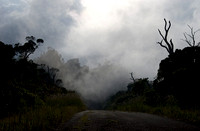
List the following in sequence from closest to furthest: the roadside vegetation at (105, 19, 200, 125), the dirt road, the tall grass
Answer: the tall grass → the dirt road → the roadside vegetation at (105, 19, 200, 125)

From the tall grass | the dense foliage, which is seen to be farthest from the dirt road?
the dense foliage

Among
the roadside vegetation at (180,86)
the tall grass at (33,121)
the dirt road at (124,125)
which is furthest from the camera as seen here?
the roadside vegetation at (180,86)

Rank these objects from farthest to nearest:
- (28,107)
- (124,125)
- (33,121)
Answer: (28,107) < (124,125) < (33,121)

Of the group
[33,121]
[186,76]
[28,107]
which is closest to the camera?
[33,121]

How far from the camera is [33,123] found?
5211mm

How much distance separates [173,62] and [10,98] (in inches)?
398

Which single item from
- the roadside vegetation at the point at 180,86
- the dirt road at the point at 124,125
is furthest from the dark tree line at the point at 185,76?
the dirt road at the point at 124,125

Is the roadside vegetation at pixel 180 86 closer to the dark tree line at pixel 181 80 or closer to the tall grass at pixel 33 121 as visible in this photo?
the dark tree line at pixel 181 80

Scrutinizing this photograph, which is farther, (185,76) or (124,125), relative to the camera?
(185,76)

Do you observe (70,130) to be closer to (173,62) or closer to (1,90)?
(1,90)

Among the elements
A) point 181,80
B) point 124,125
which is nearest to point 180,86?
point 181,80

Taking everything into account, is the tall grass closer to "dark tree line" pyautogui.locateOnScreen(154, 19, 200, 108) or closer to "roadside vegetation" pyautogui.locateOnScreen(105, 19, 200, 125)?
"roadside vegetation" pyautogui.locateOnScreen(105, 19, 200, 125)

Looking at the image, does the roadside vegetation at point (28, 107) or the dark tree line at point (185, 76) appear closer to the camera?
the roadside vegetation at point (28, 107)

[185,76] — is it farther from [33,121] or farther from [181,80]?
[33,121]
